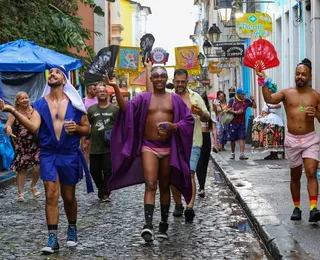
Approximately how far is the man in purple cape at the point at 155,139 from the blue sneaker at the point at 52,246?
1079mm

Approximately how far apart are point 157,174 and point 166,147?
1.00 feet

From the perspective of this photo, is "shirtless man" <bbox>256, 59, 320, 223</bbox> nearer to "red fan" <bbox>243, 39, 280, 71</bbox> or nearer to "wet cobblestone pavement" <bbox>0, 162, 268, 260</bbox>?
"wet cobblestone pavement" <bbox>0, 162, 268, 260</bbox>

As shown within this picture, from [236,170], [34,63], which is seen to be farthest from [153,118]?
[34,63]

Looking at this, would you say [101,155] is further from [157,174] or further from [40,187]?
[157,174]

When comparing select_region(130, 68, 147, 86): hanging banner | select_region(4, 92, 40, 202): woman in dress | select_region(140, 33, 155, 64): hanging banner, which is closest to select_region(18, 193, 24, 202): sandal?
select_region(4, 92, 40, 202): woman in dress

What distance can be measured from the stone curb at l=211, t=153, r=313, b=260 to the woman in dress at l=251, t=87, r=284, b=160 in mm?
4802

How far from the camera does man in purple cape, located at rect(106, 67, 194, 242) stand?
8.00m

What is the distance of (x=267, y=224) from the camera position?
8.25 metres

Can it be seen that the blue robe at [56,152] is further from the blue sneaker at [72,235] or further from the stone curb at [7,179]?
the stone curb at [7,179]

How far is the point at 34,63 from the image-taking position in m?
17.7

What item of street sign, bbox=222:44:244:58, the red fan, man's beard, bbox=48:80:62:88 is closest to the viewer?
man's beard, bbox=48:80:62:88

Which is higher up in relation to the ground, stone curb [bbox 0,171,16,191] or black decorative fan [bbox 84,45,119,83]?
black decorative fan [bbox 84,45,119,83]

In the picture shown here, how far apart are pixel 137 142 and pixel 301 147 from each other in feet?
5.95

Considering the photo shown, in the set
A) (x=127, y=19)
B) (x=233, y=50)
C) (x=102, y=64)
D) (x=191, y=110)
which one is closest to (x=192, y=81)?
(x=233, y=50)
